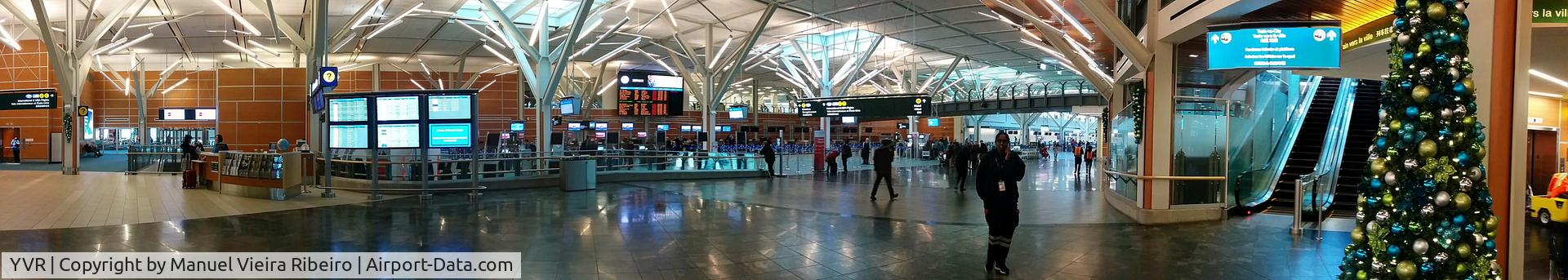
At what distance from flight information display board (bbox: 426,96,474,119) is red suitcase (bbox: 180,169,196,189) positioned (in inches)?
215

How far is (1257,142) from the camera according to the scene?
12.1 m

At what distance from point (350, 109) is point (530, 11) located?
1513cm

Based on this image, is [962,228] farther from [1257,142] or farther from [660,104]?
[660,104]

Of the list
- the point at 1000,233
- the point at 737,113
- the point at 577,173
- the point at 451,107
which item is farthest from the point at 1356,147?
the point at 737,113

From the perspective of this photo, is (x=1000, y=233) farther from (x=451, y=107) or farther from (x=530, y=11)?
(x=530, y=11)

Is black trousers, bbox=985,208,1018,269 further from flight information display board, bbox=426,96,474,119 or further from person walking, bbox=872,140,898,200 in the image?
flight information display board, bbox=426,96,474,119

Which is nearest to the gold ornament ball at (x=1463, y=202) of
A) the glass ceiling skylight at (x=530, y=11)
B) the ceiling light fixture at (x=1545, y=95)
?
the ceiling light fixture at (x=1545, y=95)

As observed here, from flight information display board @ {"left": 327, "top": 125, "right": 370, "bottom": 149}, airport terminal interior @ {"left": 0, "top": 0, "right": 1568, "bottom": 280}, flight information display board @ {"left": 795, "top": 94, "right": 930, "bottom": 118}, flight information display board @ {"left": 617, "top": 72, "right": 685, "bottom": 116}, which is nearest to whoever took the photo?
airport terminal interior @ {"left": 0, "top": 0, "right": 1568, "bottom": 280}

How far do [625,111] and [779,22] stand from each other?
23.7ft

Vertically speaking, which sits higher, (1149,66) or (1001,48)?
(1001,48)

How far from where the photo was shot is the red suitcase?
13.8m

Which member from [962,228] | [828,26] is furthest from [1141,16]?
[828,26]

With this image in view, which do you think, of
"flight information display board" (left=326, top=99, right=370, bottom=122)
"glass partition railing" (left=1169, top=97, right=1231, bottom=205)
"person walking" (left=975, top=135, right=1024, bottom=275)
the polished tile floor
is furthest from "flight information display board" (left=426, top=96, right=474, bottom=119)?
"glass partition railing" (left=1169, top=97, right=1231, bottom=205)

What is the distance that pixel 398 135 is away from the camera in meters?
12.2
